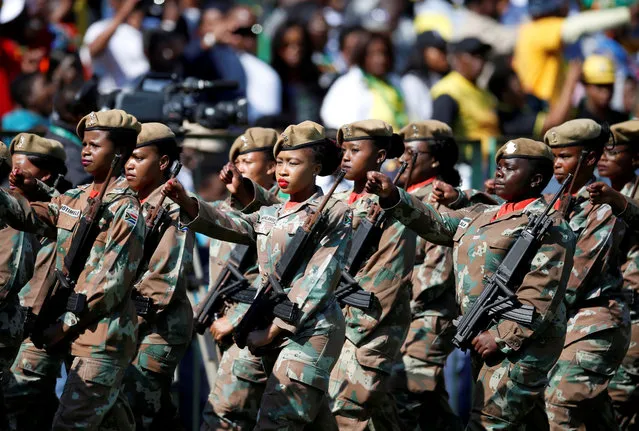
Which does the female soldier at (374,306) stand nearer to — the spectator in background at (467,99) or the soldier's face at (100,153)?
the soldier's face at (100,153)

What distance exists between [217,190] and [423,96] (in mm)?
3280

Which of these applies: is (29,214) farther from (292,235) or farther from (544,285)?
(544,285)

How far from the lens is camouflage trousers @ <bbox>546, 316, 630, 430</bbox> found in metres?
10.1

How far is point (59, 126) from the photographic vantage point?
40.1 feet

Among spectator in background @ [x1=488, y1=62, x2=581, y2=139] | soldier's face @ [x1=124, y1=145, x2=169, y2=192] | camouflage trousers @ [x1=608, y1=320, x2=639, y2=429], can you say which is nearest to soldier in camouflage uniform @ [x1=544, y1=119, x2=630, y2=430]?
camouflage trousers @ [x1=608, y1=320, x2=639, y2=429]

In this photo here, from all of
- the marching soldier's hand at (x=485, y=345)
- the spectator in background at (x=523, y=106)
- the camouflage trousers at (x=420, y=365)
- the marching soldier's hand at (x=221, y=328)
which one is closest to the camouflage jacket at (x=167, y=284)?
the marching soldier's hand at (x=221, y=328)

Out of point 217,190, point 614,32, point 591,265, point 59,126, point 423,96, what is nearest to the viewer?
point 591,265

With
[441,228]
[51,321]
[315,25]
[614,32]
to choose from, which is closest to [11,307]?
[51,321]

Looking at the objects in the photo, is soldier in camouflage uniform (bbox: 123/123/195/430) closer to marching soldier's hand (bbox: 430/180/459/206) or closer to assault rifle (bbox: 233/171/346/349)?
assault rifle (bbox: 233/171/346/349)

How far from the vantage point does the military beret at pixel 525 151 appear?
9484 millimetres

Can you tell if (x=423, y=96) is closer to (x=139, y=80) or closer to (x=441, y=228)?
(x=139, y=80)

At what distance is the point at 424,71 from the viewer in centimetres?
1605

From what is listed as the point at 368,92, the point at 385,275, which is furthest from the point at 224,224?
the point at 368,92

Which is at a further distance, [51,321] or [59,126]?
[59,126]
